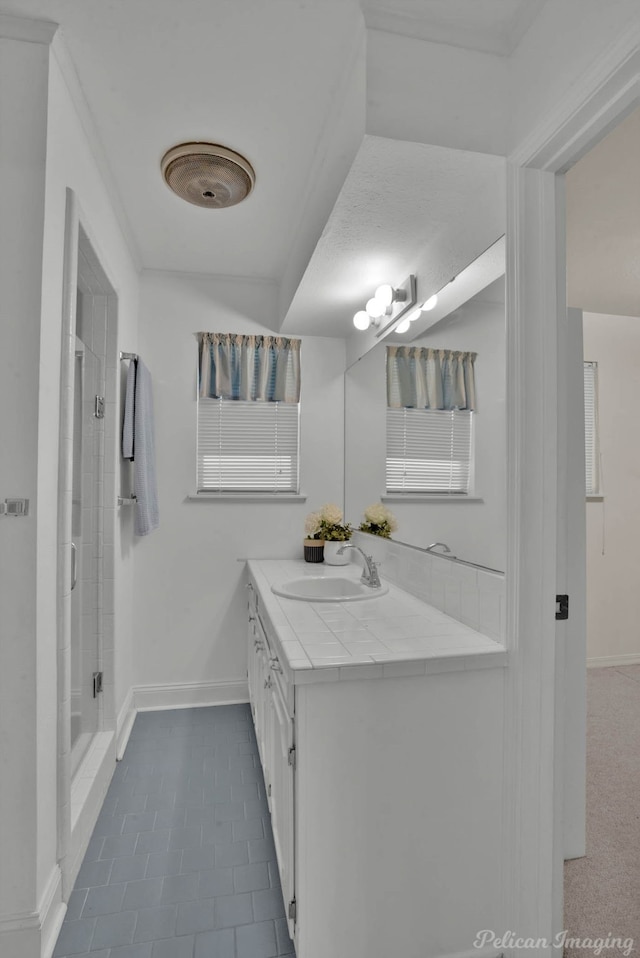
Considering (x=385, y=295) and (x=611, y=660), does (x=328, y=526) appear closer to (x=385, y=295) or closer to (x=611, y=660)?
(x=385, y=295)

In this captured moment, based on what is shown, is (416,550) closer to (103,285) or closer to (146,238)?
(103,285)

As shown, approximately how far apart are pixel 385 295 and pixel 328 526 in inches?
51.2

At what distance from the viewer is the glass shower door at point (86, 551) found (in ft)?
7.16

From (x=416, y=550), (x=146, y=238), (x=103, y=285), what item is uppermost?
(x=146, y=238)

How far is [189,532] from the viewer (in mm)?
3090

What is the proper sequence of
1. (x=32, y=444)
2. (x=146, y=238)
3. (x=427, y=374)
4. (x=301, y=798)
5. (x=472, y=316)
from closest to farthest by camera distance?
(x=301, y=798)
(x=32, y=444)
(x=472, y=316)
(x=427, y=374)
(x=146, y=238)

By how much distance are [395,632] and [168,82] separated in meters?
1.92

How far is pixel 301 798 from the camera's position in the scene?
1306 mm

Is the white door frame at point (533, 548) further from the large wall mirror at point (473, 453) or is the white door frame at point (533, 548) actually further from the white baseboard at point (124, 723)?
the white baseboard at point (124, 723)

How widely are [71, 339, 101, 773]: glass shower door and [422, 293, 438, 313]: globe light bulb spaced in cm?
143

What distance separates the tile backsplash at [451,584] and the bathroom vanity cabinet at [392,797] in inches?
4.2

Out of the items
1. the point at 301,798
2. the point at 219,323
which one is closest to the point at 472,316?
the point at 301,798

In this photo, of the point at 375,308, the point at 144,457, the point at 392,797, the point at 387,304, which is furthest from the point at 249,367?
the point at 392,797

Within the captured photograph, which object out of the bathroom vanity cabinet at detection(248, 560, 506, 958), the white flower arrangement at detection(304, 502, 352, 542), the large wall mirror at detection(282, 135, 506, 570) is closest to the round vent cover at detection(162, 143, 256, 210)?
the large wall mirror at detection(282, 135, 506, 570)
